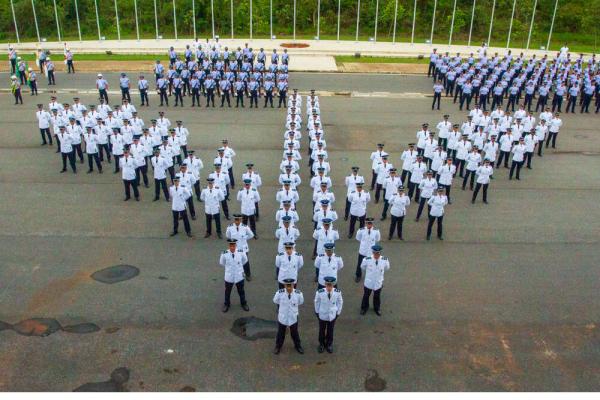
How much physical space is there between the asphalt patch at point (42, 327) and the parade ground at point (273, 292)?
3cm

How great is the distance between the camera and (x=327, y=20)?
161ft

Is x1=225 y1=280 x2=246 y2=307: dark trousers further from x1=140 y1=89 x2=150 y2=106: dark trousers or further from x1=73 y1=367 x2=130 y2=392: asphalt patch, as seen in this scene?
x1=140 y1=89 x2=150 y2=106: dark trousers

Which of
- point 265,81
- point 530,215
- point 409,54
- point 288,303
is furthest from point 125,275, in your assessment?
point 409,54

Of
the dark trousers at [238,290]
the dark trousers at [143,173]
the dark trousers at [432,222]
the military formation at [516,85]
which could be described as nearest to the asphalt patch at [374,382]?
the dark trousers at [238,290]

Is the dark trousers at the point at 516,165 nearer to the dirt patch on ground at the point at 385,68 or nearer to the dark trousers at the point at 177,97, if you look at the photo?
the dark trousers at the point at 177,97

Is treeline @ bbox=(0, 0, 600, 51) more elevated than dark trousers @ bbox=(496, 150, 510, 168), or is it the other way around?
treeline @ bbox=(0, 0, 600, 51)

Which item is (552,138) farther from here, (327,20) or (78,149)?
(327,20)

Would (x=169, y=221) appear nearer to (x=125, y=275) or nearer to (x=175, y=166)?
(x=125, y=275)

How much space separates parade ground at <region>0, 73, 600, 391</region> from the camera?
325 inches

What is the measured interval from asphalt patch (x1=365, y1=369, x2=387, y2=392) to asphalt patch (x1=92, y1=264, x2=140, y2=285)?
5408mm

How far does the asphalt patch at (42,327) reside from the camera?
30.0 feet

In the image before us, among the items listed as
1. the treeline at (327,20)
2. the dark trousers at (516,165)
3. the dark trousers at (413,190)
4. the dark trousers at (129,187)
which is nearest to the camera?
the dark trousers at (129,187)

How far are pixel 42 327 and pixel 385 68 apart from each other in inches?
1153

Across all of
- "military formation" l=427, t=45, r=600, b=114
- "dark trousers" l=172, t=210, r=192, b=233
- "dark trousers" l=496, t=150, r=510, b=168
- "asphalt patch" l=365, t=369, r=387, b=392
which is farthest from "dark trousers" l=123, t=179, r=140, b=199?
"military formation" l=427, t=45, r=600, b=114
